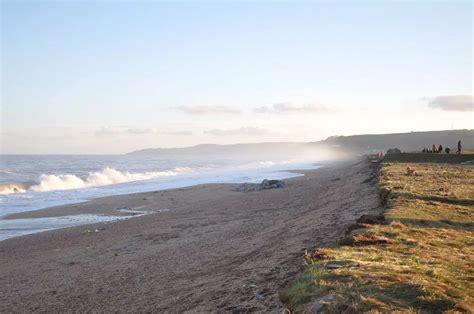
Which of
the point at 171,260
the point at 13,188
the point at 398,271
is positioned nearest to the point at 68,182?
the point at 13,188

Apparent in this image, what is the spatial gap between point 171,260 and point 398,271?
6.36 m

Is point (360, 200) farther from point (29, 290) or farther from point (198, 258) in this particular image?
point (29, 290)

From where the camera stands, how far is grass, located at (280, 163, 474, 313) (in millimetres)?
5148

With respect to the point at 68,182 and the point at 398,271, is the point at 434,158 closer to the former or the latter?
the point at 398,271

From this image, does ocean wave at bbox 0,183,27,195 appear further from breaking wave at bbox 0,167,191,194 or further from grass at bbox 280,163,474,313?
grass at bbox 280,163,474,313

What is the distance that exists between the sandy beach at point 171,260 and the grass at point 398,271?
0.61 meters

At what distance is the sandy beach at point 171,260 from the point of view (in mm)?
7508

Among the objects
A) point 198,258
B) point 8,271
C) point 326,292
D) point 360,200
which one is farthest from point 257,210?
point 326,292

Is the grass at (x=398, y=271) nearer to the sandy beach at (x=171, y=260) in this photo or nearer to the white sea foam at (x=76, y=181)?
the sandy beach at (x=171, y=260)

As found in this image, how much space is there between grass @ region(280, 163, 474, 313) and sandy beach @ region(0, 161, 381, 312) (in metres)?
0.61

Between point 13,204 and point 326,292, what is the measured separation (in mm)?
26829

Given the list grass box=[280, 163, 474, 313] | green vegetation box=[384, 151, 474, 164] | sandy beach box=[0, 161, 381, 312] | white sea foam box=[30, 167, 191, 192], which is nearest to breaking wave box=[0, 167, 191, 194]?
white sea foam box=[30, 167, 191, 192]

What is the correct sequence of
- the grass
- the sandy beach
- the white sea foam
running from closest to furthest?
the grass < the sandy beach < the white sea foam

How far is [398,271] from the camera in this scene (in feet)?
20.7
